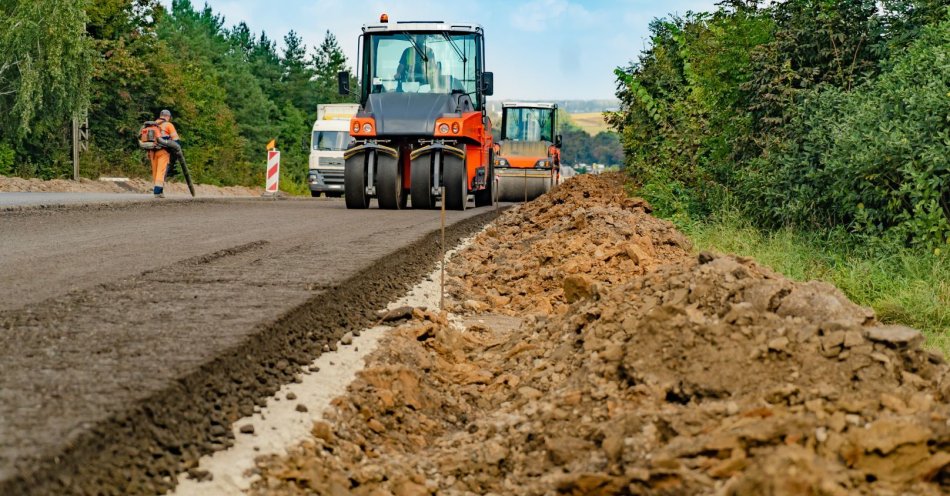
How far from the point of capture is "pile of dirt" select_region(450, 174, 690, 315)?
907 centimetres

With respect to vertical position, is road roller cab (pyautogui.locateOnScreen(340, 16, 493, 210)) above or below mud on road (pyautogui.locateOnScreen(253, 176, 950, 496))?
above

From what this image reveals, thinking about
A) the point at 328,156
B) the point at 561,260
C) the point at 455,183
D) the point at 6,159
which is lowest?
the point at 561,260

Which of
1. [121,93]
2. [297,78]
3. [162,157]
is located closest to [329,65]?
[297,78]

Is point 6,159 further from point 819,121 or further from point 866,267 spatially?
point 866,267

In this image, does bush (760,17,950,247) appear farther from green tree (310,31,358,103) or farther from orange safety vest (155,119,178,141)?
green tree (310,31,358,103)

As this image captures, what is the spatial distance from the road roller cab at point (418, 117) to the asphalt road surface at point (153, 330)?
7011 mm

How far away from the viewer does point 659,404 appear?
428 cm

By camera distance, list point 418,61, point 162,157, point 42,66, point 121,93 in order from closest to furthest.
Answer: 1. point 418,61
2. point 162,157
3. point 42,66
4. point 121,93

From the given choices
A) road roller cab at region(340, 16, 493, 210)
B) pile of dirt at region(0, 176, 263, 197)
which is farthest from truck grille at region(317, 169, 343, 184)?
road roller cab at region(340, 16, 493, 210)

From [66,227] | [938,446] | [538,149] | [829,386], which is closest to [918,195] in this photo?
[829,386]

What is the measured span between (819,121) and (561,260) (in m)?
3.95

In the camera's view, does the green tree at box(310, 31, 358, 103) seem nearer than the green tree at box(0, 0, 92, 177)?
No

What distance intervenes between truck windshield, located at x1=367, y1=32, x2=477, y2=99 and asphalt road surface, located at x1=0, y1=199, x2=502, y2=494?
8.82 metres

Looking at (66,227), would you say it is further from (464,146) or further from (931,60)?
(931,60)
